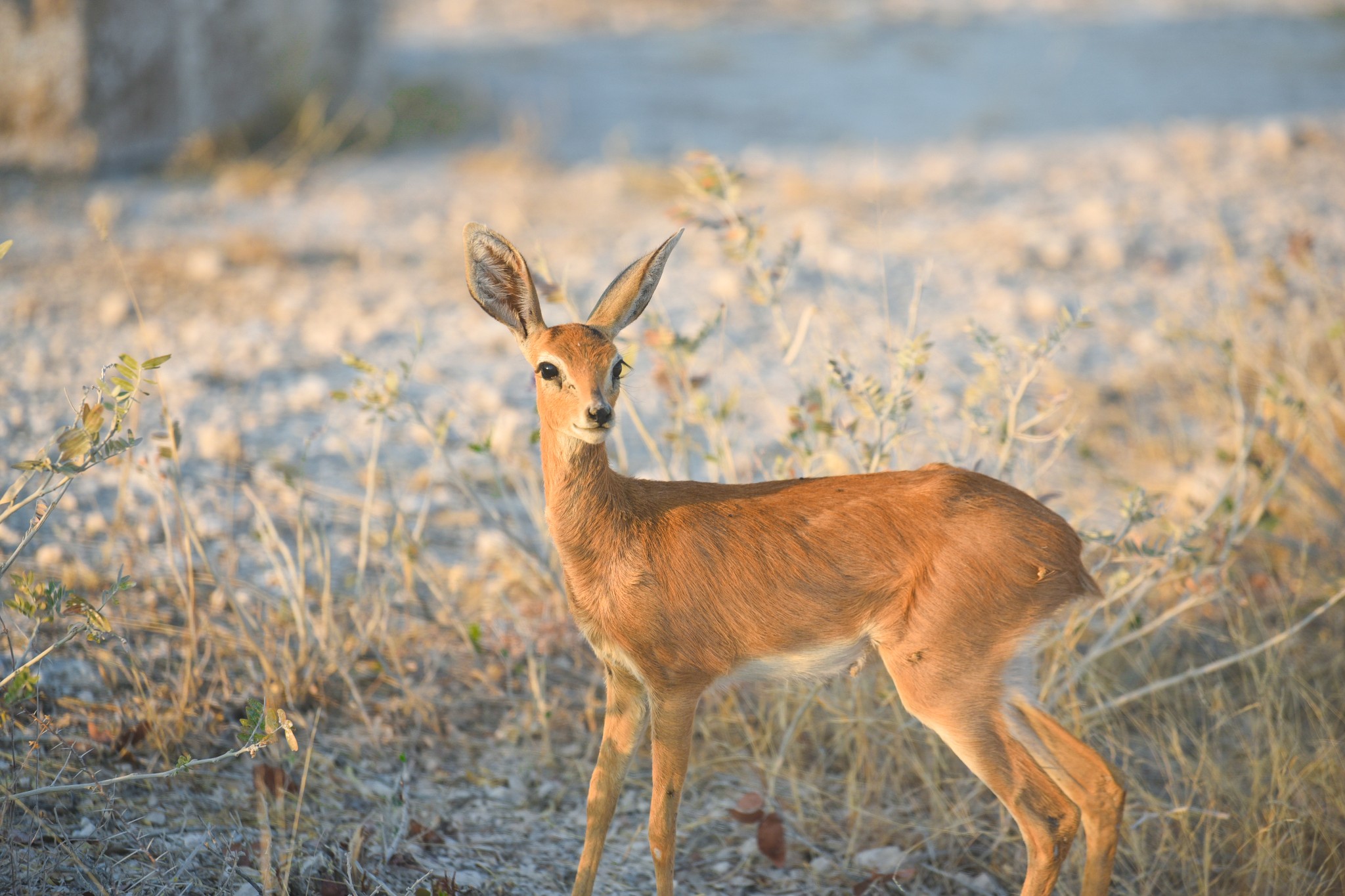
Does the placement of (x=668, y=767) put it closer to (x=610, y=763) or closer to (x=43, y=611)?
(x=610, y=763)

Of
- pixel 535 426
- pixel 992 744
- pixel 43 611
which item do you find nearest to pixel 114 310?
pixel 535 426

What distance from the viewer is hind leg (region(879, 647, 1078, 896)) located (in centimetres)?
298

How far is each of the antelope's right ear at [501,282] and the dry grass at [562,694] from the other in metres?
0.70

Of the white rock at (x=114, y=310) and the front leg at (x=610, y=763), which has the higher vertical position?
the white rock at (x=114, y=310)

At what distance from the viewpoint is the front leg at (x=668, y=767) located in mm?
3041

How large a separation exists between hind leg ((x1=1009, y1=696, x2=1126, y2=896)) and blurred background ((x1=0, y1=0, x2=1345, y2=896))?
0.57 metres

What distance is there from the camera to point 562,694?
171 inches

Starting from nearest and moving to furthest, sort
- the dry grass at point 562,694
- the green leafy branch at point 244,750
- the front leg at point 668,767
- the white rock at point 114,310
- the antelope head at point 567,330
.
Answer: the green leafy branch at point 244,750 < the antelope head at point 567,330 < the front leg at point 668,767 < the dry grass at point 562,694 < the white rock at point 114,310

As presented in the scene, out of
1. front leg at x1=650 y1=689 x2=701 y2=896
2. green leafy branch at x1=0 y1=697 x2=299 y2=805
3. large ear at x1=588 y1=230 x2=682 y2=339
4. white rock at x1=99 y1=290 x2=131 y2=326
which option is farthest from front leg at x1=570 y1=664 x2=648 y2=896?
white rock at x1=99 y1=290 x2=131 y2=326

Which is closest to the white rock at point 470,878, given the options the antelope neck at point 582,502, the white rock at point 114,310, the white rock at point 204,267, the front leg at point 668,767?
the front leg at point 668,767

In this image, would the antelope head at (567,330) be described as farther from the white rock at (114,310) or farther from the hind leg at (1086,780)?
the white rock at (114,310)

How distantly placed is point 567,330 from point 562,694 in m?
1.89

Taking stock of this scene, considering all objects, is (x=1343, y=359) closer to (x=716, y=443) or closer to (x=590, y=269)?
(x=716, y=443)

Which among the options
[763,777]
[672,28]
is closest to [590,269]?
[763,777]
